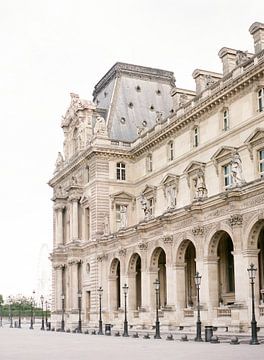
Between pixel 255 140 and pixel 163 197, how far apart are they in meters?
15.9

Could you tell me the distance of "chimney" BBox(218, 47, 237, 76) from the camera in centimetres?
5097

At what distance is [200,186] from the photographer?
151ft

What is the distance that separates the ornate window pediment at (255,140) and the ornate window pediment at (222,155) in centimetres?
129

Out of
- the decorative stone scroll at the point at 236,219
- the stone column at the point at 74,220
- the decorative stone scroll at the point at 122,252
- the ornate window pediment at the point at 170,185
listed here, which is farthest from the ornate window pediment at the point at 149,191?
the decorative stone scroll at the point at 236,219

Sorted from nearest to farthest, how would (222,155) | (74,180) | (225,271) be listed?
(225,271) → (222,155) → (74,180)

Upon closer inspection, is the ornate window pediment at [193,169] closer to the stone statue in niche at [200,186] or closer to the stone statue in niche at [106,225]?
the stone statue in niche at [200,186]

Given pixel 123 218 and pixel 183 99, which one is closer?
pixel 183 99

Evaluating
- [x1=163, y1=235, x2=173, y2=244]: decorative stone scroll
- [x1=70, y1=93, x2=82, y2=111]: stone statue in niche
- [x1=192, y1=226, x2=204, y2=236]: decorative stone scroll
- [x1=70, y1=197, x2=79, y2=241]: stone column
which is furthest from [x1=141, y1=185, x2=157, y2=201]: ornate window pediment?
[x1=192, y1=226, x2=204, y2=236]: decorative stone scroll

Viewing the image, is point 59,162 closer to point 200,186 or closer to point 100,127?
point 100,127

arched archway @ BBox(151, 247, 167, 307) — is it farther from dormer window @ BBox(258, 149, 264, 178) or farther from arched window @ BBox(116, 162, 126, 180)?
arched window @ BBox(116, 162, 126, 180)

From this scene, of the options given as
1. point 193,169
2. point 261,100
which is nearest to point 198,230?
point 261,100

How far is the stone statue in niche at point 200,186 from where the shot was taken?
147 ft

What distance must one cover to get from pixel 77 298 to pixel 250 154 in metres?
29.7

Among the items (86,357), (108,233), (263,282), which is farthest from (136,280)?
(86,357)
